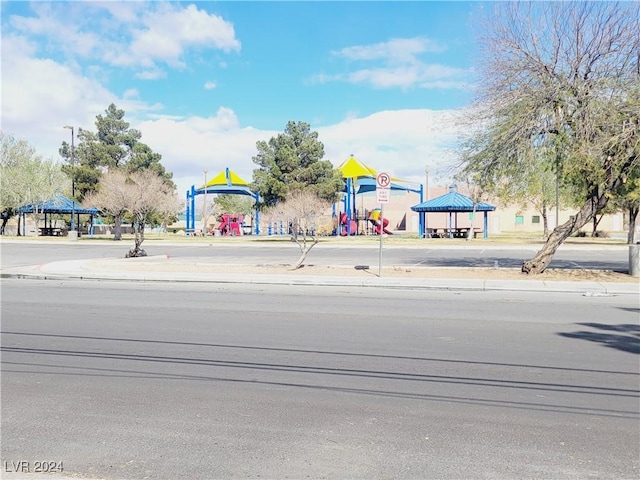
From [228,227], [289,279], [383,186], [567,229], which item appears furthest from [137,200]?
[228,227]

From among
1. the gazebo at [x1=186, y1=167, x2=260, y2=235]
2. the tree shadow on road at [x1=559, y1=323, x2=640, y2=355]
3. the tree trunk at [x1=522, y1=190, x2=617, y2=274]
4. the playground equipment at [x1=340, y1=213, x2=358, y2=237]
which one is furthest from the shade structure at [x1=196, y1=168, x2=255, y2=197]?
the tree shadow on road at [x1=559, y1=323, x2=640, y2=355]

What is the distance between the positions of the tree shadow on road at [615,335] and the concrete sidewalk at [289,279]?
16.4ft

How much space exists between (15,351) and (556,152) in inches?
592

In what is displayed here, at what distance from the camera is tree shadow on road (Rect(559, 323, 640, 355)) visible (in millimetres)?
8266

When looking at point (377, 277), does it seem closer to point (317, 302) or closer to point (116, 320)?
point (317, 302)

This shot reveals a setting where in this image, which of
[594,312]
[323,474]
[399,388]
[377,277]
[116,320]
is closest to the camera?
[323,474]

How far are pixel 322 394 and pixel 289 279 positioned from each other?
458 inches

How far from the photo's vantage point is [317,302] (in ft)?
43.0

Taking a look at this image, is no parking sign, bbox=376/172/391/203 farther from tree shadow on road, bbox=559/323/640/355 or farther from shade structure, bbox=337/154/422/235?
shade structure, bbox=337/154/422/235

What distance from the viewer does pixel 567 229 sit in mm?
17516

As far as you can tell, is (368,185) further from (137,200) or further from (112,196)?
(137,200)

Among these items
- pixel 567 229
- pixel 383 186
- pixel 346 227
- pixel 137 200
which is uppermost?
pixel 137 200

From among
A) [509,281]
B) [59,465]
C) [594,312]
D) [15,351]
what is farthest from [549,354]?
[509,281]

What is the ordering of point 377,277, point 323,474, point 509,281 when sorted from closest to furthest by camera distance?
point 323,474, point 509,281, point 377,277
